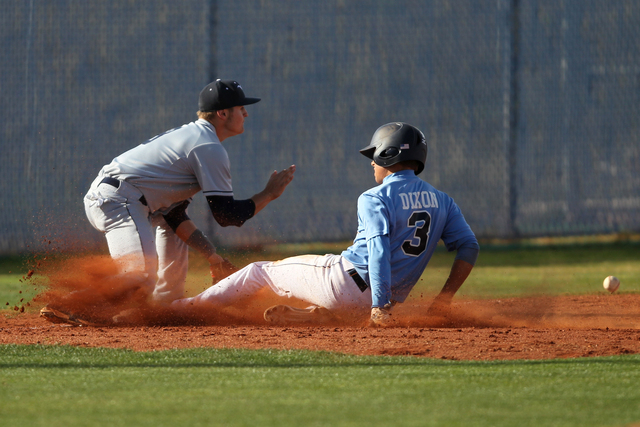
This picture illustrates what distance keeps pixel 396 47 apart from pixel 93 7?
15.2 feet

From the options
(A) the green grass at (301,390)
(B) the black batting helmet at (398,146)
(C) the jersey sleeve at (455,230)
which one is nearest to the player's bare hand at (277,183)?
(B) the black batting helmet at (398,146)

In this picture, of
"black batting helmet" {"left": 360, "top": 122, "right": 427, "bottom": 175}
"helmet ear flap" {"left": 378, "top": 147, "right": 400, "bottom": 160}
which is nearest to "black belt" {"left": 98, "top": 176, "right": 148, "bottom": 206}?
"black batting helmet" {"left": 360, "top": 122, "right": 427, "bottom": 175}

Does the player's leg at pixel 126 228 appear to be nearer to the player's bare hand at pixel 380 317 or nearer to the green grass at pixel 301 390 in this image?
the green grass at pixel 301 390

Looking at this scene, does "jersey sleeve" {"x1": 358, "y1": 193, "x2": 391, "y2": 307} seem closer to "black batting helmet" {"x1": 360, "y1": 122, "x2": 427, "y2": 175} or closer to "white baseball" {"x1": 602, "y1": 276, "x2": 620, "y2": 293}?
"black batting helmet" {"x1": 360, "y1": 122, "x2": 427, "y2": 175}

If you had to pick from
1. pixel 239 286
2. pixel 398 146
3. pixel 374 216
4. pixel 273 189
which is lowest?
pixel 239 286

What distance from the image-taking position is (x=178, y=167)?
561 cm

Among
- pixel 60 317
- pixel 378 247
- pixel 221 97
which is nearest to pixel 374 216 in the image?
pixel 378 247

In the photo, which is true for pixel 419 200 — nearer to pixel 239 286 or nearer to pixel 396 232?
pixel 396 232

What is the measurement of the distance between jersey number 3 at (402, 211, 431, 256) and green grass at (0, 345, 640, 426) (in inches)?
45.7

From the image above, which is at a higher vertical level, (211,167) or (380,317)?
(211,167)

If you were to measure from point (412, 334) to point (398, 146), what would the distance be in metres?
1.23

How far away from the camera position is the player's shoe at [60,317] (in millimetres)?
5273

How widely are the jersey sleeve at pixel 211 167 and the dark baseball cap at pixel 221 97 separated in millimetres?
384

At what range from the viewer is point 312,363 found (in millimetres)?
3908
